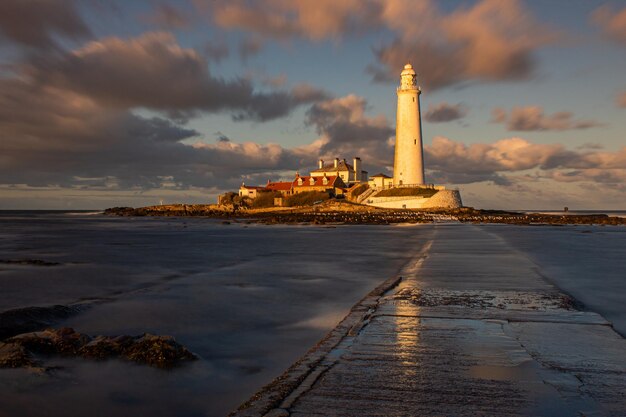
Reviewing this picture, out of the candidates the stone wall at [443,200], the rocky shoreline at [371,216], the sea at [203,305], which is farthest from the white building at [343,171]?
the sea at [203,305]

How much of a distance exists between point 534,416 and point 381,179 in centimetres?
7759

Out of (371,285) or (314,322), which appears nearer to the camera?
(314,322)

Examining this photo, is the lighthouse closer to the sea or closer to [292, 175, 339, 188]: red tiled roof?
[292, 175, 339, 188]: red tiled roof

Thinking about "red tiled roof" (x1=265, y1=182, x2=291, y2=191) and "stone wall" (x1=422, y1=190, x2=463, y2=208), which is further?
"red tiled roof" (x1=265, y1=182, x2=291, y2=191)

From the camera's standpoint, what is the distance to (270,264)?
65.1ft

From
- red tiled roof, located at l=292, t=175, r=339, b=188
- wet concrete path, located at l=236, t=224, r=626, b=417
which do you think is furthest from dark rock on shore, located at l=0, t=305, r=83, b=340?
red tiled roof, located at l=292, t=175, r=339, b=188

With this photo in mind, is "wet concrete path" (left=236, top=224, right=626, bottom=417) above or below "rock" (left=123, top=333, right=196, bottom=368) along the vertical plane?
above

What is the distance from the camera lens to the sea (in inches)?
220

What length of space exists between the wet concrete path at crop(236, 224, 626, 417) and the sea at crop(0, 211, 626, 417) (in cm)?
83

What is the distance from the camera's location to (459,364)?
222 inches

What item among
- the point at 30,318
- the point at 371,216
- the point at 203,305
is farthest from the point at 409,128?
the point at 30,318

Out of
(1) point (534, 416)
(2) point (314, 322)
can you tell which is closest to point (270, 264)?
(2) point (314, 322)

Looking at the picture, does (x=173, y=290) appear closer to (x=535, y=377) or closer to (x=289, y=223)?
(x=535, y=377)

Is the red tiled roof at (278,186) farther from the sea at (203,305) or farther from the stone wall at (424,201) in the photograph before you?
the sea at (203,305)
